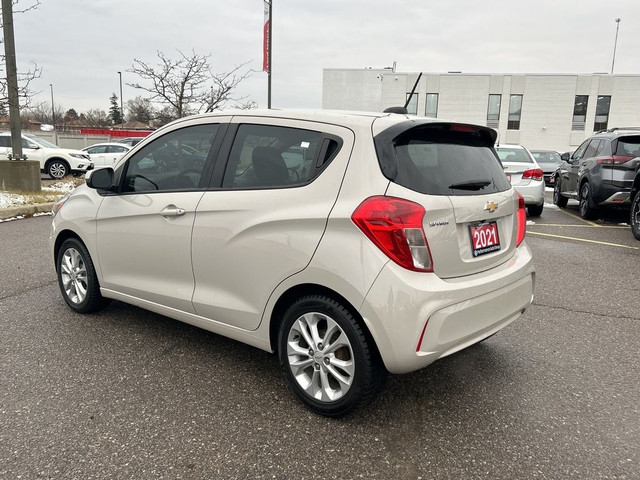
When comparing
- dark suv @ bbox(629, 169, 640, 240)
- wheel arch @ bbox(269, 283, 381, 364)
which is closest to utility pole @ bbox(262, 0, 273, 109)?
dark suv @ bbox(629, 169, 640, 240)

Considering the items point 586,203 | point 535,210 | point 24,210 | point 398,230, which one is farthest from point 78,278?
point 586,203

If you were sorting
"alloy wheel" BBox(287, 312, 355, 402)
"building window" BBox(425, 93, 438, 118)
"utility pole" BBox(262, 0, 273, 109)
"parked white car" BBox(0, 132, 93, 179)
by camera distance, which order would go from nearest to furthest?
"alloy wheel" BBox(287, 312, 355, 402)
"utility pole" BBox(262, 0, 273, 109)
"parked white car" BBox(0, 132, 93, 179)
"building window" BBox(425, 93, 438, 118)

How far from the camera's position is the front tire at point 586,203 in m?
10.0

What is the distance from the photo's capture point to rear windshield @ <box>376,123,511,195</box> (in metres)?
2.57

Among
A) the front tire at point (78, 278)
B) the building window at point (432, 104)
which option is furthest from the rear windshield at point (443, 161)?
the building window at point (432, 104)

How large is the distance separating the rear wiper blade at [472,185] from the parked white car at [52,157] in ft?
56.2

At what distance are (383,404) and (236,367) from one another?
1.03 metres

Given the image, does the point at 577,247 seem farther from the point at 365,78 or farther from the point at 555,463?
the point at 365,78

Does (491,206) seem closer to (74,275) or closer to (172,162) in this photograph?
(172,162)

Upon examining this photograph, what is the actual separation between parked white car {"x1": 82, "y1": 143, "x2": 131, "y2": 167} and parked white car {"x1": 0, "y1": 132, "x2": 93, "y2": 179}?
352 centimetres

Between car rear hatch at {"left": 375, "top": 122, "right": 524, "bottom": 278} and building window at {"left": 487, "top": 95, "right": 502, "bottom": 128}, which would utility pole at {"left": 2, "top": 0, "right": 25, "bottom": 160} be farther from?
building window at {"left": 487, "top": 95, "right": 502, "bottom": 128}

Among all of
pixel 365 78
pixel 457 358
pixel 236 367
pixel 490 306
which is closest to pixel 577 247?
pixel 457 358

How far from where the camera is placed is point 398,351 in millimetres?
2416

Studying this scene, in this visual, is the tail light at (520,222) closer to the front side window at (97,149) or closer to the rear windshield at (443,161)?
the rear windshield at (443,161)
